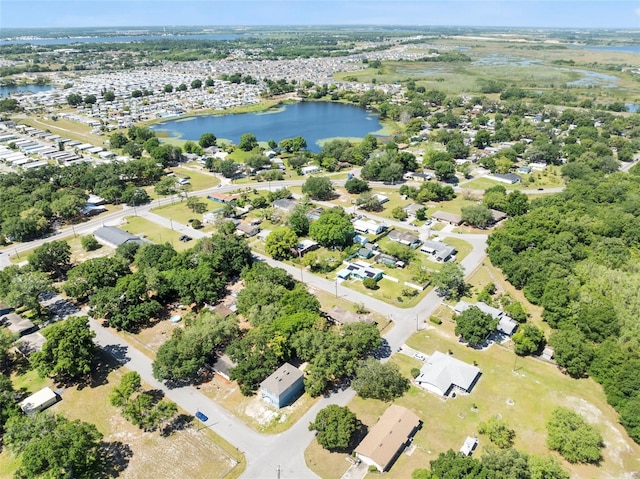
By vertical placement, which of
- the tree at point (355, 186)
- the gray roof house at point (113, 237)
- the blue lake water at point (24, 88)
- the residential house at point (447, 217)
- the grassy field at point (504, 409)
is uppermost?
the blue lake water at point (24, 88)

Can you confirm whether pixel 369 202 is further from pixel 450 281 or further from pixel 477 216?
pixel 450 281

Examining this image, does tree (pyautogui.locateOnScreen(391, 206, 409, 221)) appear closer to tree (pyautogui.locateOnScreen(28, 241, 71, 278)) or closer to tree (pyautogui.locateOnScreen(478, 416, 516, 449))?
tree (pyautogui.locateOnScreen(478, 416, 516, 449))

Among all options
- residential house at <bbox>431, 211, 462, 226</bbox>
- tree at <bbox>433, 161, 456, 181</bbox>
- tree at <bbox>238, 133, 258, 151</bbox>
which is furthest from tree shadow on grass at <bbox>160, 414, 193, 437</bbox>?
tree at <bbox>238, 133, 258, 151</bbox>

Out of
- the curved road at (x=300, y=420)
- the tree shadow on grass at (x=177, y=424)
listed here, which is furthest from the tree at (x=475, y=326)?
the tree shadow on grass at (x=177, y=424)

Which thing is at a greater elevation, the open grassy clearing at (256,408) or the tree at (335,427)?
the tree at (335,427)

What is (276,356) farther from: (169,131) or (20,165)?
(169,131)

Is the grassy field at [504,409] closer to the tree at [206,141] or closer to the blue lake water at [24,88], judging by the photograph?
the tree at [206,141]

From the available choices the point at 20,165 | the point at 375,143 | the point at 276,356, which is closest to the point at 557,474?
the point at 276,356

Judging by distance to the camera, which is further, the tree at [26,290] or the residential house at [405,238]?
the residential house at [405,238]
